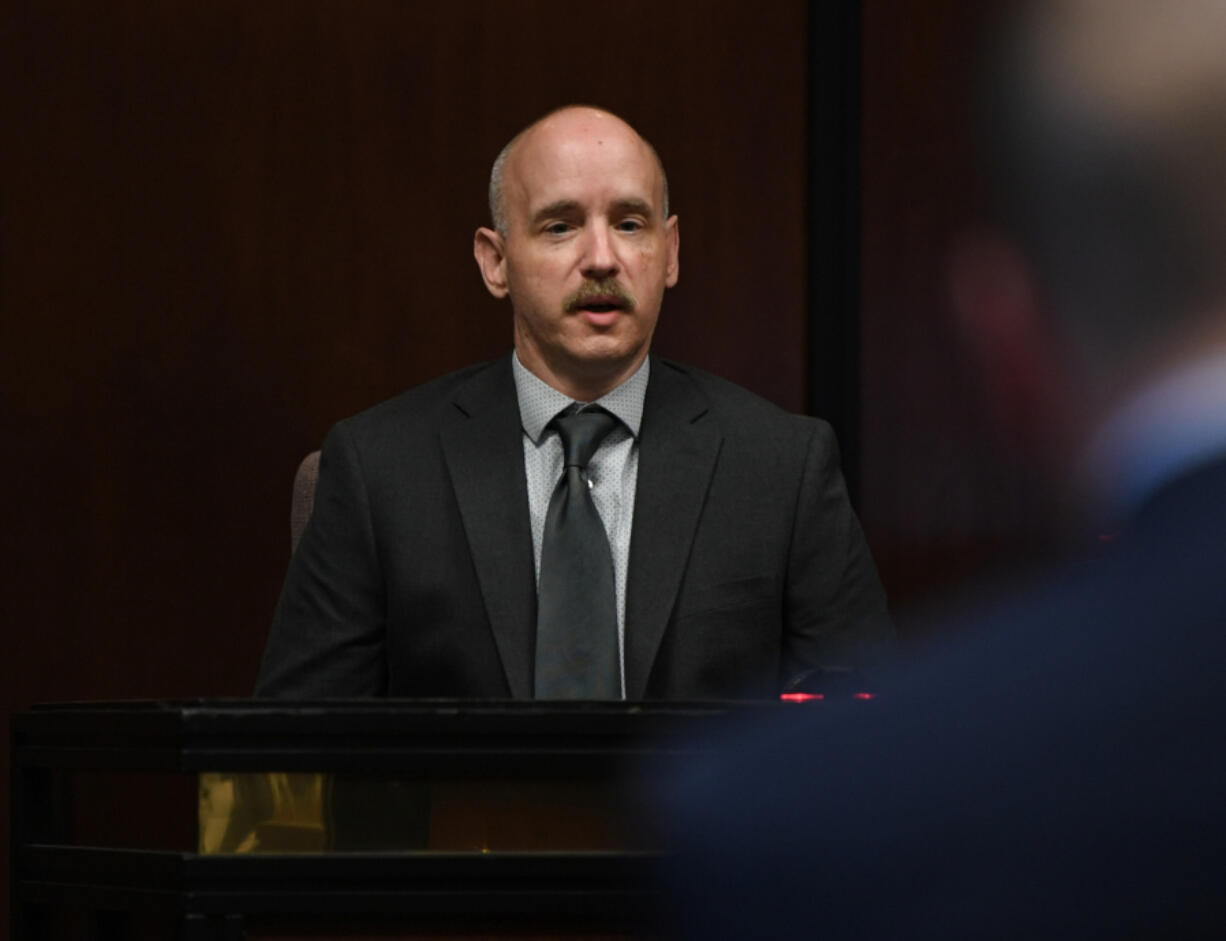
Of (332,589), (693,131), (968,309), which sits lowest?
(332,589)

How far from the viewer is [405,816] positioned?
3.25ft

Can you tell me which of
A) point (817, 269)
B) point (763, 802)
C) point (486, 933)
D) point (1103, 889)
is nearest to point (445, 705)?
point (486, 933)

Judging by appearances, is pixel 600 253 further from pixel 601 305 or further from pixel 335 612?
pixel 335 612

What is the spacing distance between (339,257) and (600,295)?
2.37 ft

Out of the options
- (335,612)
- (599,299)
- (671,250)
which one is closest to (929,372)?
(671,250)

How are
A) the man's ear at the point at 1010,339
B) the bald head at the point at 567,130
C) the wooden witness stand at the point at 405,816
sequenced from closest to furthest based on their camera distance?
the wooden witness stand at the point at 405,816, the bald head at the point at 567,130, the man's ear at the point at 1010,339

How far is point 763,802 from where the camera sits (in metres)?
0.81

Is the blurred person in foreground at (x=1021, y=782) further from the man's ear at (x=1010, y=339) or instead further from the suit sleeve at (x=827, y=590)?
the man's ear at (x=1010, y=339)

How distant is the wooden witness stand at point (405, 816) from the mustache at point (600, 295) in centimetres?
92

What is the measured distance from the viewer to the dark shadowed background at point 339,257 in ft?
8.00

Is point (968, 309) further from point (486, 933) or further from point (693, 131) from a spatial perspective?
point (486, 933)

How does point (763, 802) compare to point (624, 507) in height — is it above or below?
below

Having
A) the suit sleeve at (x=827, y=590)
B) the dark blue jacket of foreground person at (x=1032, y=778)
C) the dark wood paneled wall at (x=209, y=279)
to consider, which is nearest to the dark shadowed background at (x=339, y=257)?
the dark wood paneled wall at (x=209, y=279)

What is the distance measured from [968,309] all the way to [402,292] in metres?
0.79
